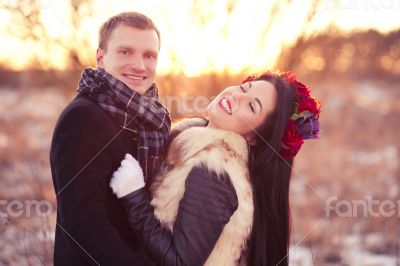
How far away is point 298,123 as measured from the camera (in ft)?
8.33

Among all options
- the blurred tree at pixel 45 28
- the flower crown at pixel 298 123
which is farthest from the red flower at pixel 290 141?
the blurred tree at pixel 45 28

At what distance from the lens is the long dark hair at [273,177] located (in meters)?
2.47

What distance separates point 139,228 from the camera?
213cm

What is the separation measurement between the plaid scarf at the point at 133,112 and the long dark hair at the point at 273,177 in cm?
44

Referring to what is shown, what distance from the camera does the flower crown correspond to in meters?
2.52

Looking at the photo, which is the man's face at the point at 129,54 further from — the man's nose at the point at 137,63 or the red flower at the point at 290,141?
the red flower at the point at 290,141

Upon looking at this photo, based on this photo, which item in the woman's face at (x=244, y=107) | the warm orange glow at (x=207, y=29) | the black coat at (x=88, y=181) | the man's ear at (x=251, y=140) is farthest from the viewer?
the warm orange glow at (x=207, y=29)

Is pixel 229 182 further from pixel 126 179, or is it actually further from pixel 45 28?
pixel 45 28

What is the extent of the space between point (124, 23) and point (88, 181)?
0.64m

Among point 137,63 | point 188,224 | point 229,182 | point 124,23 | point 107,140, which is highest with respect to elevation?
point 124,23

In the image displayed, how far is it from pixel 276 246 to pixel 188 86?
202cm

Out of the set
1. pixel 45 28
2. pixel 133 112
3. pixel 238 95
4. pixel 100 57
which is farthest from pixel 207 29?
pixel 133 112

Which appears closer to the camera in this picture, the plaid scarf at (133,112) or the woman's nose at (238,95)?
the plaid scarf at (133,112)

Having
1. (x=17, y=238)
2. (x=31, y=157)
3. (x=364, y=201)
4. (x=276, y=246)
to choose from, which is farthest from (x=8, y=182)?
(x=276, y=246)
